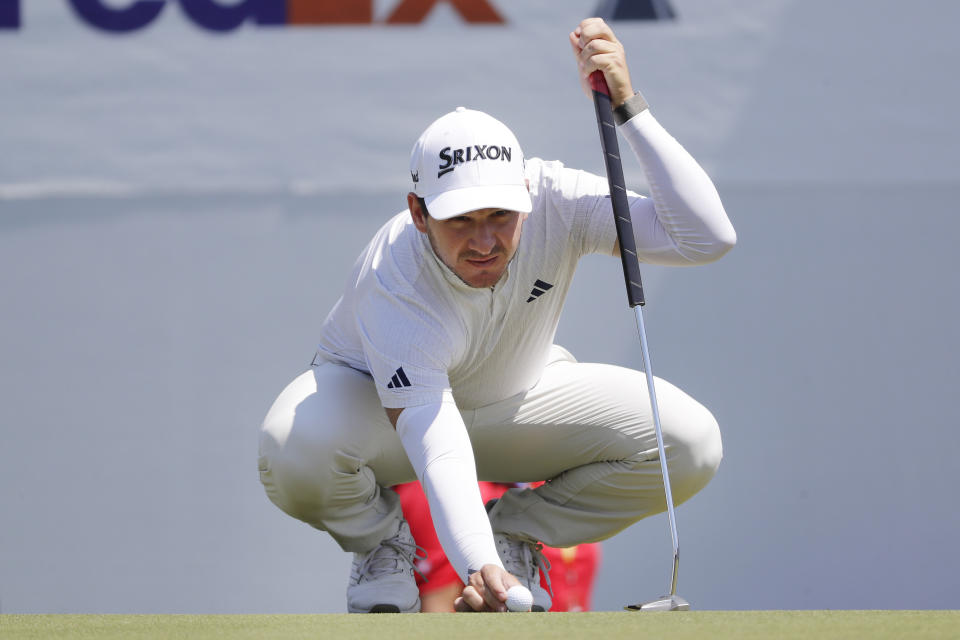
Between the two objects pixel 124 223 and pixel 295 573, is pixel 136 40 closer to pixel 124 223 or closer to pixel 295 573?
pixel 124 223

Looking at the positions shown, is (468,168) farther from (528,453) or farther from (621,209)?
(528,453)

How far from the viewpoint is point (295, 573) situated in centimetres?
299

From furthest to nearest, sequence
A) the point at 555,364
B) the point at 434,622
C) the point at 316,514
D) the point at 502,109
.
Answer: the point at 502,109, the point at 555,364, the point at 316,514, the point at 434,622

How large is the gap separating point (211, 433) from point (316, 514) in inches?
37.4

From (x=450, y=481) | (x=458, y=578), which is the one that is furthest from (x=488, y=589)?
(x=458, y=578)

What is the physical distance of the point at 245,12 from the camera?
2.95 metres

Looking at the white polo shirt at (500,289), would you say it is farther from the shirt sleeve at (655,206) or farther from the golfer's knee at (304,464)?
the golfer's knee at (304,464)

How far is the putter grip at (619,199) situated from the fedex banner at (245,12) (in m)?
1.10

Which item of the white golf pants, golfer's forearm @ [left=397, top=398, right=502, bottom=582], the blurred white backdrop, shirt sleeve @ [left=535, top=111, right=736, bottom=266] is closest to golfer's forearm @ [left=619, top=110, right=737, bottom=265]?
shirt sleeve @ [left=535, top=111, right=736, bottom=266]

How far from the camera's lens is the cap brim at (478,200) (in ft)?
5.81

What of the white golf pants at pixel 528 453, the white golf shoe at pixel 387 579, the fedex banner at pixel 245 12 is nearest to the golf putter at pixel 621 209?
the white golf pants at pixel 528 453

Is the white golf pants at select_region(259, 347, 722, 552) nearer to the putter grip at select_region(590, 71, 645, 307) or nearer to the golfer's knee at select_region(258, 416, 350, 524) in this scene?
the golfer's knee at select_region(258, 416, 350, 524)

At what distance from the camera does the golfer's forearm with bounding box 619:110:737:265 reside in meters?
1.89

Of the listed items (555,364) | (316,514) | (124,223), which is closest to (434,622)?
(316,514)
